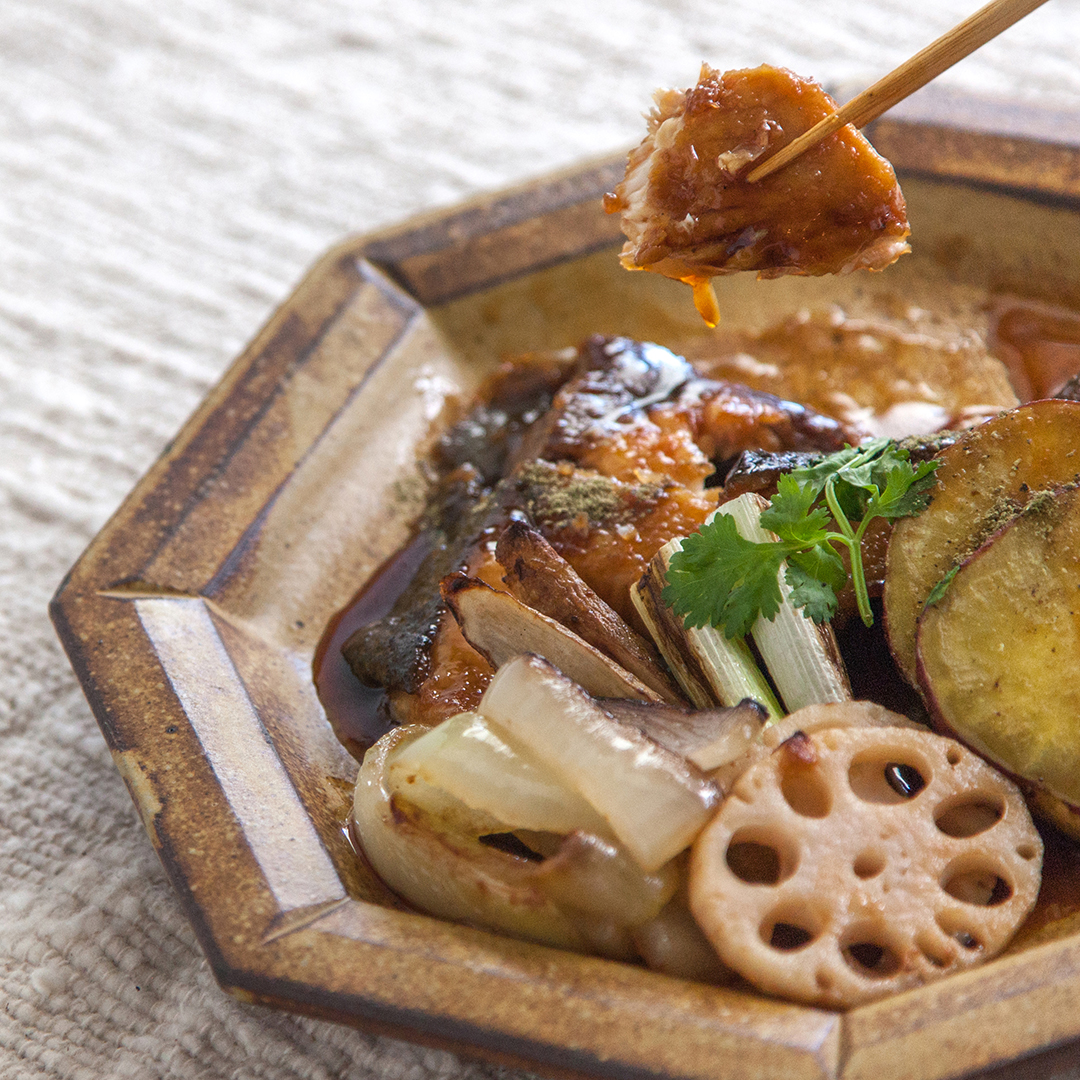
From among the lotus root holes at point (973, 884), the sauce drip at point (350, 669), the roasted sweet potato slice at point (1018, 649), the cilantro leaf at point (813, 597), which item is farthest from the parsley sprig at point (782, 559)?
the sauce drip at point (350, 669)

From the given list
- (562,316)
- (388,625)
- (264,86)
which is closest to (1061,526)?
(388,625)

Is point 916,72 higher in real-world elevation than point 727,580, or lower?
higher

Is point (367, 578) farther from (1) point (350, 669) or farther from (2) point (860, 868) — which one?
(2) point (860, 868)

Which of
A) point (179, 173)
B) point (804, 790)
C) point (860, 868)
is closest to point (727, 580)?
point (804, 790)

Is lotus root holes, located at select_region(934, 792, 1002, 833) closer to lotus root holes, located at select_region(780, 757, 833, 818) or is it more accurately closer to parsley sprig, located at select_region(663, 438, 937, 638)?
lotus root holes, located at select_region(780, 757, 833, 818)

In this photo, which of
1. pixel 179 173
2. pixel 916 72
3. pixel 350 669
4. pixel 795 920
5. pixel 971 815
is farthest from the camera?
pixel 179 173

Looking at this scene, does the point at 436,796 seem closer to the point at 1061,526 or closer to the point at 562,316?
the point at 1061,526

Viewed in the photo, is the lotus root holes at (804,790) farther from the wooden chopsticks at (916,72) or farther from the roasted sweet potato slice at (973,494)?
the wooden chopsticks at (916,72)

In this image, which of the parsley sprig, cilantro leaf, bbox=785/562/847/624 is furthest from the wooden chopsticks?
cilantro leaf, bbox=785/562/847/624
